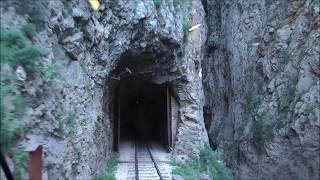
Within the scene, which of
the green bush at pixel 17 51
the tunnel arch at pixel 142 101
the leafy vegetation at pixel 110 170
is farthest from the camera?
the tunnel arch at pixel 142 101

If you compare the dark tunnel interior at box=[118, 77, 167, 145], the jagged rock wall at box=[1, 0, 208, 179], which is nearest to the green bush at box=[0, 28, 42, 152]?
the jagged rock wall at box=[1, 0, 208, 179]

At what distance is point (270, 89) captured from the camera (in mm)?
17547

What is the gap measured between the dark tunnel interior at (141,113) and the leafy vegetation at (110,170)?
9945 mm

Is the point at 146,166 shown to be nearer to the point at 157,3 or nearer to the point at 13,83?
the point at 157,3

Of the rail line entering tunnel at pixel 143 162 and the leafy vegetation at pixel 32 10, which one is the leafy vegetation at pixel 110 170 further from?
the leafy vegetation at pixel 32 10

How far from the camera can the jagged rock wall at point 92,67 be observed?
822 centimetres

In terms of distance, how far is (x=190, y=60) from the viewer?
20359 mm

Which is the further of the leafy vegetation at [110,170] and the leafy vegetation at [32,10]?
the leafy vegetation at [110,170]

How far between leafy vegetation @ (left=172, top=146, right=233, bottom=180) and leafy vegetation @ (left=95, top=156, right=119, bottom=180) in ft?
7.75

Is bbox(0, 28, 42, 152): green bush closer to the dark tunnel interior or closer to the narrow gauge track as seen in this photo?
the narrow gauge track

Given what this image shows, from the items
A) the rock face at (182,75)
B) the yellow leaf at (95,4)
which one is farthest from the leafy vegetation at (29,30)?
the yellow leaf at (95,4)

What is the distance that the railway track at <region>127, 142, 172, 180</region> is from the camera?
1486 cm

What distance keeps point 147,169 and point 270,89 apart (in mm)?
6346

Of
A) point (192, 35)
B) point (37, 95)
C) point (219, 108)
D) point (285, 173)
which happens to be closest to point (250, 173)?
point (285, 173)
